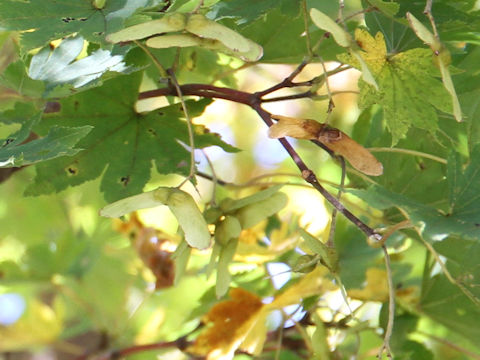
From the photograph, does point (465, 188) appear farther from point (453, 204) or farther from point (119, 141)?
point (119, 141)

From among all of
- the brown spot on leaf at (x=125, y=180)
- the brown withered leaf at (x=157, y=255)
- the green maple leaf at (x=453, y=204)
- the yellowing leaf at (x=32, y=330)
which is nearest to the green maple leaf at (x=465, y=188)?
the green maple leaf at (x=453, y=204)

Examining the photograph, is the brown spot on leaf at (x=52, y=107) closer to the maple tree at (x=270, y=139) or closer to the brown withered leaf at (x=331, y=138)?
the maple tree at (x=270, y=139)

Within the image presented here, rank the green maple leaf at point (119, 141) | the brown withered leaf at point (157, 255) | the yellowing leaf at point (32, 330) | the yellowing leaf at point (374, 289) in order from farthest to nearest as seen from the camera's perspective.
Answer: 1. the yellowing leaf at point (32, 330)
2. the brown withered leaf at point (157, 255)
3. the yellowing leaf at point (374, 289)
4. the green maple leaf at point (119, 141)

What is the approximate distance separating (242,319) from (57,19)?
16.1 inches

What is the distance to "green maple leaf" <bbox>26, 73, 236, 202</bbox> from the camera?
0.86 meters

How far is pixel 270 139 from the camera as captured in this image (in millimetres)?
916

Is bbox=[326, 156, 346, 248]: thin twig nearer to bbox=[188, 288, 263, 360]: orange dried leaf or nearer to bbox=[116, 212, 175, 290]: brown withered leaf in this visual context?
bbox=[188, 288, 263, 360]: orange dried leaf

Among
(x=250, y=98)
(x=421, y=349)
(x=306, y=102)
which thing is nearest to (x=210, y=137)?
(x=250, y=98)

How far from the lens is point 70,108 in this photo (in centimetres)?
88

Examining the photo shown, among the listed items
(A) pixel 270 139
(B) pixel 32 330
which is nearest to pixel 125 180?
(A) pixel 270 139

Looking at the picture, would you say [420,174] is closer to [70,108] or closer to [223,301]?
[223,301]

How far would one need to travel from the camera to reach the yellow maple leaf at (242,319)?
0.92 meters

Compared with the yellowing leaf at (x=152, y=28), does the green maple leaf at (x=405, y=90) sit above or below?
below

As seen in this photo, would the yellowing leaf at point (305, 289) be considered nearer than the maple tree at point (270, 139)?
No
